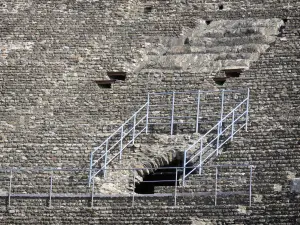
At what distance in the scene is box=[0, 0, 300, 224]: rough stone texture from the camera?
123 feet

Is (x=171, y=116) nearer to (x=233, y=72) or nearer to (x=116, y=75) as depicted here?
(x=233, y=72)

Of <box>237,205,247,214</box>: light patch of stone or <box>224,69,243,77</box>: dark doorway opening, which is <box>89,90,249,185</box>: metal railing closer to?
<box>224,69,243,77</box>: dark doorway opening

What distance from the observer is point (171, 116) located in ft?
135

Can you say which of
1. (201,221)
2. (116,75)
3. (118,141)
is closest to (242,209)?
(201,221)

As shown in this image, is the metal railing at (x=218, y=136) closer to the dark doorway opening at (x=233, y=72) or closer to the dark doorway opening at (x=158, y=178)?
the dark doorway opening at (x=158, y=178)

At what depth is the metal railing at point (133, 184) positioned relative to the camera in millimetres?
37312

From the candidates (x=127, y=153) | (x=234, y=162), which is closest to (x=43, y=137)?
(x=127, y=153)

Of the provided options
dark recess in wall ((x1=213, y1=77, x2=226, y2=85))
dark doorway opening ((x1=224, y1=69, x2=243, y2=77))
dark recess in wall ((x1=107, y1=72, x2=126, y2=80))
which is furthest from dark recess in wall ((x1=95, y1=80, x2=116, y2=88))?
dark doorway opening ((x1=224, y1=69, x2=243, y2=77))

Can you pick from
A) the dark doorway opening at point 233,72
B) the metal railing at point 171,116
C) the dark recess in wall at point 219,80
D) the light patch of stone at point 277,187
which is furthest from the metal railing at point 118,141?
the light patch of stone at point 277,187

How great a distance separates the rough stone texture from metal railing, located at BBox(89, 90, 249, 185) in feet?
1.29

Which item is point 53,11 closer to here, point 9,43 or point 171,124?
point 9,43

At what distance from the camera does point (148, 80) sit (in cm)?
4303

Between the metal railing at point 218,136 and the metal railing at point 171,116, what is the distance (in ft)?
0.96

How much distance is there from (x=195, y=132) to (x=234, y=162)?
2.40 metres
